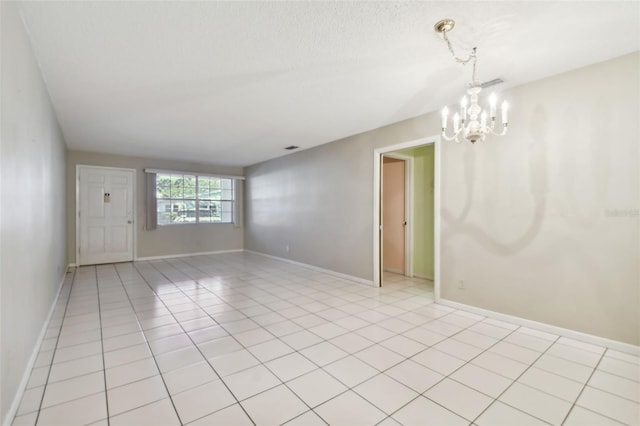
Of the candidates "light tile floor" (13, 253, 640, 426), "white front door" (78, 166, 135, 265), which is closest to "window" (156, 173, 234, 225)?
"white front door" (78, 166, 135, 265)

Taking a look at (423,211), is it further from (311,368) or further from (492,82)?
(311,368)

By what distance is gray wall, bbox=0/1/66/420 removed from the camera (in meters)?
1.56

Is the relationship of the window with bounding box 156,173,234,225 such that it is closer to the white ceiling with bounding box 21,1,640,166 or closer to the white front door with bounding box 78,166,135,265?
the white front door with bounding box 78,166,135,265

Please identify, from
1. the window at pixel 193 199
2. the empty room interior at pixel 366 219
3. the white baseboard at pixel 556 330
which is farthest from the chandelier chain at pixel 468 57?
the window at pixel 193 199

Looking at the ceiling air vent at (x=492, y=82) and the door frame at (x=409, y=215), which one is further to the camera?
the door frame at (x=409, y=215)

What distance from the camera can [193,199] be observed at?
746 cm

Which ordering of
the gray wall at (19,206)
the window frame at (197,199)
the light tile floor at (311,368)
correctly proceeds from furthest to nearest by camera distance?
the window frame at (197,199)
the light tile floor at (311,368)
the gray wall at (19,206)

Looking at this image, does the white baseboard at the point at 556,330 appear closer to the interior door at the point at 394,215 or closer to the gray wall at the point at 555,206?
the gray wall at the point at 555,206

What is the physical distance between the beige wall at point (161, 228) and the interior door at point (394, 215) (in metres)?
4.38

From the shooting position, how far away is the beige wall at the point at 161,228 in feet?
19.3

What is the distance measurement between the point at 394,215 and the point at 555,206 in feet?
9.56

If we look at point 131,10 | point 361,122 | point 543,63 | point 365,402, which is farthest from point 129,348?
point 543,63

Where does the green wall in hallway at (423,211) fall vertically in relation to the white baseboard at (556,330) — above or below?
above

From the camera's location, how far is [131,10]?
71.9 inches
